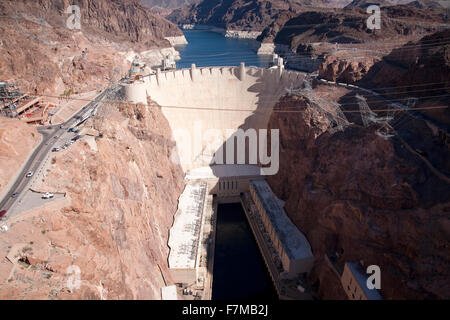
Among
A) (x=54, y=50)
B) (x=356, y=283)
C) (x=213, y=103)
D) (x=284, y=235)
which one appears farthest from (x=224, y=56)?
(x=356, y=283)

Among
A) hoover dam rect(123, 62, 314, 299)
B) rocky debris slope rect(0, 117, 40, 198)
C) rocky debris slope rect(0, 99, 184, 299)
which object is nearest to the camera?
rocky debris slope rect(0, 99, 184, 299)

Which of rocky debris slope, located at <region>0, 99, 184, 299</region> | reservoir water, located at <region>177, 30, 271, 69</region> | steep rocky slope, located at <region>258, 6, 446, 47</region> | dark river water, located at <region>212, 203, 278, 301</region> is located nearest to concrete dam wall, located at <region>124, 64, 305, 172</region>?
rocky debris slope, located at <region>0, 99, 184, 299</region>

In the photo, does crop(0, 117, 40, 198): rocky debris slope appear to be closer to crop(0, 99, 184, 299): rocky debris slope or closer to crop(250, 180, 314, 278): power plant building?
crop(0, 99, 184, 299): rocky debris slope

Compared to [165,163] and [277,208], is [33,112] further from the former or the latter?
[277,208]

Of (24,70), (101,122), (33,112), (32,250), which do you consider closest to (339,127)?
(101,122)

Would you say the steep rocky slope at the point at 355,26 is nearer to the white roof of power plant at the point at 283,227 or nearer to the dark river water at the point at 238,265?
the white roof of power plant at the point at 283,227

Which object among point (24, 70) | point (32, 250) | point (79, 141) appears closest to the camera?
point (32, 250)

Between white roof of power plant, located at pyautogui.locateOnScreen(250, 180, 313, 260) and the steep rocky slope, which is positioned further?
the steep rocky slope
